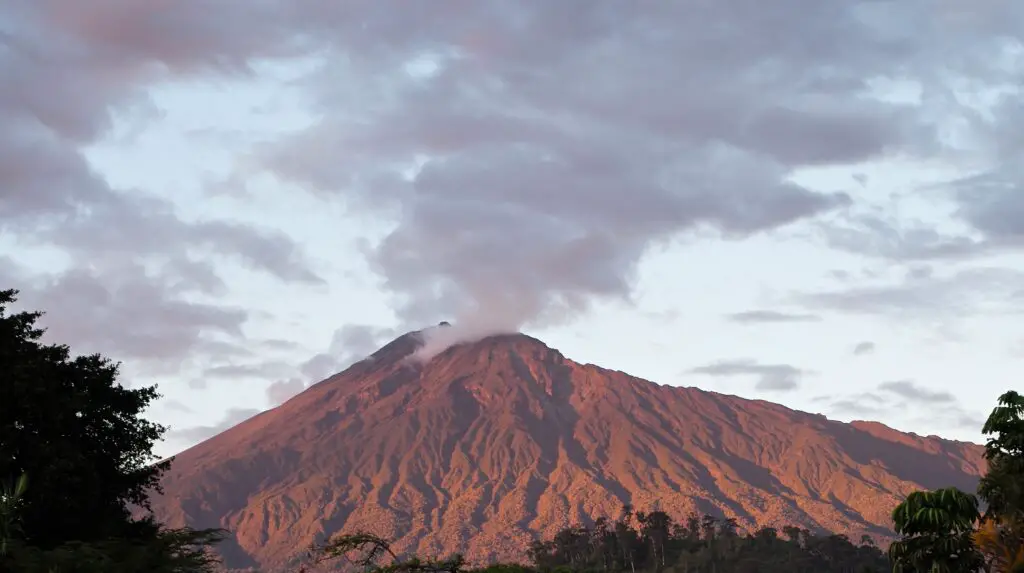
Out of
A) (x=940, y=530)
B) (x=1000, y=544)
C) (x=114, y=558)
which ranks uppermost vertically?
(x=114, y=558)

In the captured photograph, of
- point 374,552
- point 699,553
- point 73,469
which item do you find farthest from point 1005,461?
point 699,553

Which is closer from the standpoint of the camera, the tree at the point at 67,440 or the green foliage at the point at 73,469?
the green foliage at the point at 73,469

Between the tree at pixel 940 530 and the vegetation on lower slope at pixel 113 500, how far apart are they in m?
0.02

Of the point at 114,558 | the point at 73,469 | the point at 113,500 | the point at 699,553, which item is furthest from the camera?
the point at 699,553

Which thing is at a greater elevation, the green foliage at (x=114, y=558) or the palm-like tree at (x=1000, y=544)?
the green foliage at (x=114, y=558)

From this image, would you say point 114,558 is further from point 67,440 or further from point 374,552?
point 67,440

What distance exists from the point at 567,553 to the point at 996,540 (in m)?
125

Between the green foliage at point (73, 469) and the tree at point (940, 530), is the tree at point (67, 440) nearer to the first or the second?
the green foliage at point (73, 469)

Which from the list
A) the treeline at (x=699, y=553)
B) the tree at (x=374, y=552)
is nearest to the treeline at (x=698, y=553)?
the treeline at (x=699, y=553)

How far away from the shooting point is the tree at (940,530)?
26.8 m

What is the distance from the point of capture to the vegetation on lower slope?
74.8ft

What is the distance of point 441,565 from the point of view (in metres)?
19.2

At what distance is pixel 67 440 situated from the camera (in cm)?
3644

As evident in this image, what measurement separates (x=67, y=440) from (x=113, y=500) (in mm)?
5000
